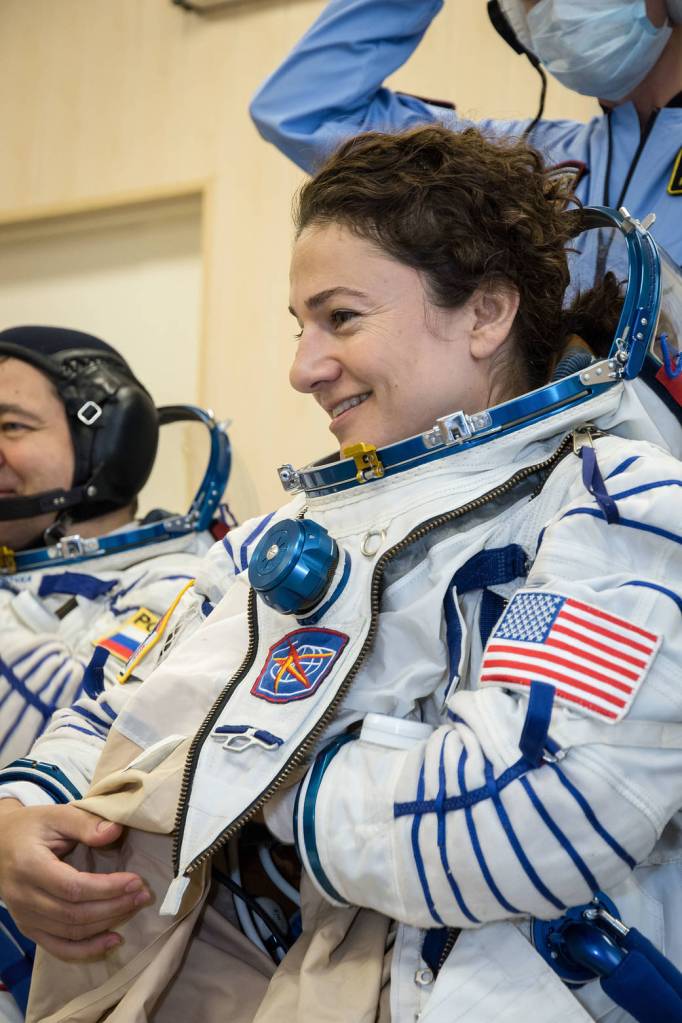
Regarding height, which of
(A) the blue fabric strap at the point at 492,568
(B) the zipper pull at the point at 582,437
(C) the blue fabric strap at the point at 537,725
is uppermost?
(B) the zipper pull at the point at 582,437

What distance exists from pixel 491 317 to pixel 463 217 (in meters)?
0.12

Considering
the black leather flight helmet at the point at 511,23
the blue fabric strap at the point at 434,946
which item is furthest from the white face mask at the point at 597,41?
the blue fabric strap at the point at 434,946

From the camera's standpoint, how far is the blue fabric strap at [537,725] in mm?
933

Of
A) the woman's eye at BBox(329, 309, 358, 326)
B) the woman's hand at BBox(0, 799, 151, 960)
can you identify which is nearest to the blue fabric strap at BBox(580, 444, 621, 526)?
the woman's eye at BBox(329, 309, 358, 326)

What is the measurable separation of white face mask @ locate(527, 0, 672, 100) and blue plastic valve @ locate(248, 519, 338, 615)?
956 mm

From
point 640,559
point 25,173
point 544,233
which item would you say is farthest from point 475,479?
point 25,173

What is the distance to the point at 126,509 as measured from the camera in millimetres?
2209

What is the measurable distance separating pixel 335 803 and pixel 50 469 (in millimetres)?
1214

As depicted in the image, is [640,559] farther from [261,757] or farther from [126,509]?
[126,509]

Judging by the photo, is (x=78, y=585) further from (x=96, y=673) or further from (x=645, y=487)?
(x=645, y=487)

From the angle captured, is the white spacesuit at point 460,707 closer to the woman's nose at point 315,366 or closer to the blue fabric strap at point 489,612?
the blue fabric strap at point 489,612

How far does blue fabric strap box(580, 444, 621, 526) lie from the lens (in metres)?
1.02

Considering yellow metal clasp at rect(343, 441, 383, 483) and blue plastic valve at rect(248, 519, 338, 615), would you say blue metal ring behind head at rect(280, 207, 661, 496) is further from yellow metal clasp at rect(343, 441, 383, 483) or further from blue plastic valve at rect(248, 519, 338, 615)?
blue plastic valve at rect(248, 519, 338, 615)

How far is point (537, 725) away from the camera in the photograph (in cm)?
93
